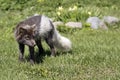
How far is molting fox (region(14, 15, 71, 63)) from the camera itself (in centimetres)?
721

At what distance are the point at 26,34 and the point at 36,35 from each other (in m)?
0.30

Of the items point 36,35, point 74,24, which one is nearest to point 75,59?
point 36,35

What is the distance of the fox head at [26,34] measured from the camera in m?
7.19

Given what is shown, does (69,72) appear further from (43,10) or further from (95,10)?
(43,10)

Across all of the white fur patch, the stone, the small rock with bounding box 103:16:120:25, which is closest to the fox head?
the white fur patch

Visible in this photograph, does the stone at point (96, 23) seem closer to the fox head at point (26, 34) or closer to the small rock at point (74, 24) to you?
the small rock at point (74, 24)

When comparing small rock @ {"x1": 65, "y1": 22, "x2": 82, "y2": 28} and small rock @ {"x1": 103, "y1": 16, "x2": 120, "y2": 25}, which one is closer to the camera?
small rock @ {"x1": 65, "y1": 22, "x2": 82, "y2": 28}

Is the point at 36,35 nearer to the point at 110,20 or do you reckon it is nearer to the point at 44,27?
the point at 44,27

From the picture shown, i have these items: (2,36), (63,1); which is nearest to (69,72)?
(2,36)

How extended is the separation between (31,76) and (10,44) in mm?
3379

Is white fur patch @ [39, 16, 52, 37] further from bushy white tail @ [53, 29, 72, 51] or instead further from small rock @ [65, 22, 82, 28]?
small rock @ [65, 22, 82, 28]

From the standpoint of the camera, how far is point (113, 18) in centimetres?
1299

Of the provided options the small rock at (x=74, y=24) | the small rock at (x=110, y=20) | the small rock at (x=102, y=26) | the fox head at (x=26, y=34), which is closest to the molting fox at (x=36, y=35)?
the fox head at (x=26, y=34)

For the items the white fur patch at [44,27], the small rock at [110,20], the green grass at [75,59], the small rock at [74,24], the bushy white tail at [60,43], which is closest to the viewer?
the green grass at [75,59]
